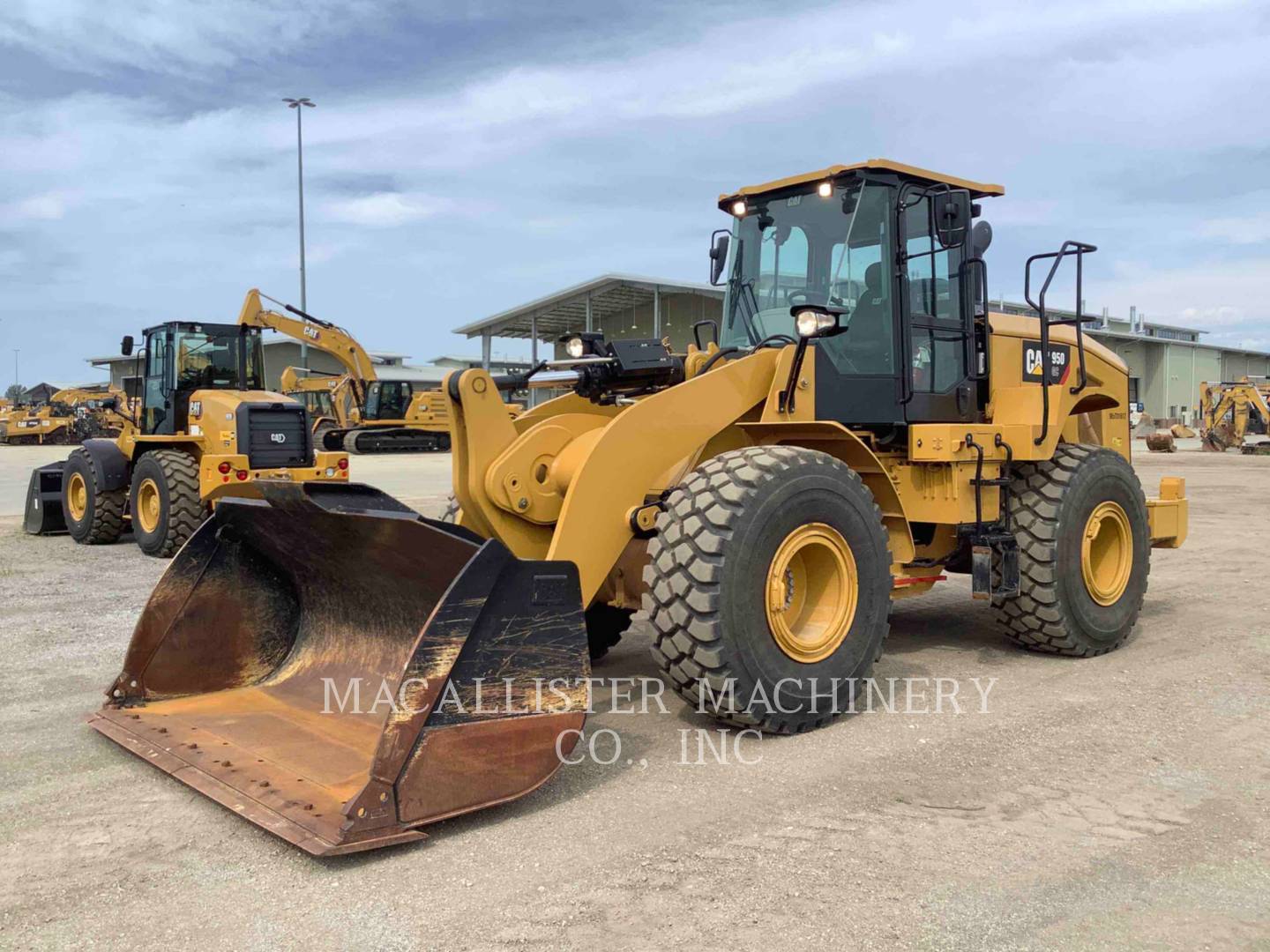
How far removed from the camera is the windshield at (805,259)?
5.63 m

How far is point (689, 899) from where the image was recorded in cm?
308

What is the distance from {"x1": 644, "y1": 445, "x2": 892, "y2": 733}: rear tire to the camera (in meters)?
4.26

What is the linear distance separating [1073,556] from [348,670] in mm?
3994

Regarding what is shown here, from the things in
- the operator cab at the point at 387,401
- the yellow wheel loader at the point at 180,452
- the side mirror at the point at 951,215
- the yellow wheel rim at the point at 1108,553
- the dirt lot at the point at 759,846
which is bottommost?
the dirt lot at the point at 759,846

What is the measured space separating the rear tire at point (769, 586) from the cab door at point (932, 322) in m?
1.20

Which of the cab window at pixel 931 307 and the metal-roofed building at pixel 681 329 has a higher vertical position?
the metal-roofed building at pixel 681 329

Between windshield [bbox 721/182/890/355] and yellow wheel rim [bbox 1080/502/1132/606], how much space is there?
1.97 meters

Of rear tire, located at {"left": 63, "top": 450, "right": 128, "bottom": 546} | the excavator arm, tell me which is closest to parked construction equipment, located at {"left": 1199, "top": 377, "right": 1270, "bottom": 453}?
the excavator arm

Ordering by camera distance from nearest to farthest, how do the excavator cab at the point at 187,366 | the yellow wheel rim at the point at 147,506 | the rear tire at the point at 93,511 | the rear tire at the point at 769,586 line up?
the rear tire at the point at 769,586, the yellow wheel rim at the point at 147,506, the rear tire at the point at 93,511, the excavator cab at the point at 187,366

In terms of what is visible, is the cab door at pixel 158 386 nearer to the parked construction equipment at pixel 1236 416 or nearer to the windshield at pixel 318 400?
the windshield at pixel 318 400

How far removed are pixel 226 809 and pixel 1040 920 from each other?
2724 millimetres

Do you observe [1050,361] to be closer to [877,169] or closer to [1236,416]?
[877,169]

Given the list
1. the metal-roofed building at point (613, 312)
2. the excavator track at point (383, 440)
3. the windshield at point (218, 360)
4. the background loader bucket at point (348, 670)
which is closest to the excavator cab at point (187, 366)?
the windshield at point (218, 360)

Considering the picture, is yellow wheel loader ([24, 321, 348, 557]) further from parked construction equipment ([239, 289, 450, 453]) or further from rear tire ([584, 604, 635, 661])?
parked construction equipment ([239, 289, 450, 453])
